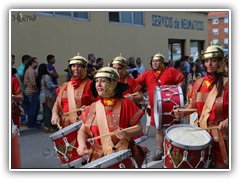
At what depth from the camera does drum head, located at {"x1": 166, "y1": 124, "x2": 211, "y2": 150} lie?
4.12 meters

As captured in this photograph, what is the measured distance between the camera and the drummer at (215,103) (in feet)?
13.7

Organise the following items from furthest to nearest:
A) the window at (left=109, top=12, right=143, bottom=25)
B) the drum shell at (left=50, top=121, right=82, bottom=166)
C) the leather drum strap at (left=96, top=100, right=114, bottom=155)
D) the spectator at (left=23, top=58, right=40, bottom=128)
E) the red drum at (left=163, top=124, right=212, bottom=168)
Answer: the spectator at (left=23, top=58, right=40, bottom=128)
the window at (left=109, top=12, right=143, bottom=25)
the drum shell at (left=50, top=121, right=82, bottom=166)
the red drum at (left=163, top=124, right=212, bottom=168)
the leather drum strap at (left=96, top=100, right=114, bottom=155)

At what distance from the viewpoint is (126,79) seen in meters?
6.36

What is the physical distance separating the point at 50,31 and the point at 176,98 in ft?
9.56

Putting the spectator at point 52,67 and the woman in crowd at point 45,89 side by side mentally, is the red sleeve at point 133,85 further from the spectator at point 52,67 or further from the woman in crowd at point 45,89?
the woman in crowd at point 45,89

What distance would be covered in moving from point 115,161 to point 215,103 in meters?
1.19

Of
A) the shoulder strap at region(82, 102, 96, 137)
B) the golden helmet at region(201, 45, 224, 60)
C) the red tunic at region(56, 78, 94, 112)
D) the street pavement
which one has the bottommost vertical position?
the street pavement

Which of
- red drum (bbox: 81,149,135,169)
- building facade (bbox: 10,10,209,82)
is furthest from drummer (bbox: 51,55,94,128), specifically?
building facade (bbox: 10,10,209,82)

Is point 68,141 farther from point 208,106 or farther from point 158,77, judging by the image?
point 158,77

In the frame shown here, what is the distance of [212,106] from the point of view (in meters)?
4.26

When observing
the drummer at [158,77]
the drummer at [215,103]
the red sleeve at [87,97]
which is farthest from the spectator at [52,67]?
the drummer at [215,103]

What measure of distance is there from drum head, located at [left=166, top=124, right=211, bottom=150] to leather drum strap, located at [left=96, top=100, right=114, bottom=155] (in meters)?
0.65

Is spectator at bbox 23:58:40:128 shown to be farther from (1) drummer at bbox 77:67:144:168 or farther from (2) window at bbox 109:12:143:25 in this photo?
(1) drummer at bbox 77:67:144:168
